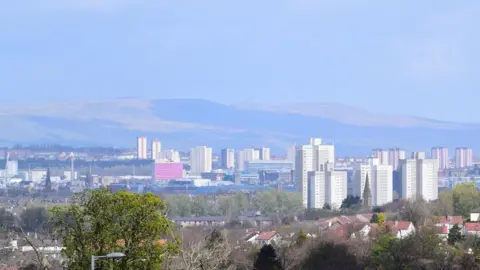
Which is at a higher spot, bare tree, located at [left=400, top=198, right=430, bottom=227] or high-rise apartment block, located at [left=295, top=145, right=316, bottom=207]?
high-rise apartment block, located at [left=295, top=145, right=316, bottom=207]

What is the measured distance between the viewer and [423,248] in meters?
39.6

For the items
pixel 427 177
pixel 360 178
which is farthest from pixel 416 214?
pixel 360 178

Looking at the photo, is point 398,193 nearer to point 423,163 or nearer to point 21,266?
point 423,163

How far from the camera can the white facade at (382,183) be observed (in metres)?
137

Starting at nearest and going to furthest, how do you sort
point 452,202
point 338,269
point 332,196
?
1. point 338,269
2. point 452,202
3. point 332,196

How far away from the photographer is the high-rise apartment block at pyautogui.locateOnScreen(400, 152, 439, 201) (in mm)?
143000

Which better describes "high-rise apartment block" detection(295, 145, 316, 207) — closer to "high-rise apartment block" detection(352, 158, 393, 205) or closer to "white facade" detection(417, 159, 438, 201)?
"high-rise apartment block" detection(352, 158, 393, 205)

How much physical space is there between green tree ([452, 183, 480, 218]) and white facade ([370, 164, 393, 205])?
191ft

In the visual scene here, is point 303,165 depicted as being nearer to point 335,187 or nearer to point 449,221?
point 335,187

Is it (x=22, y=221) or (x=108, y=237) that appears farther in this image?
(x=22, y=221)

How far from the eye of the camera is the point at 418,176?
147000 mm

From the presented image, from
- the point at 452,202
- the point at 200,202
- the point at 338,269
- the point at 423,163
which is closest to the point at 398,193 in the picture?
the point at 423,163

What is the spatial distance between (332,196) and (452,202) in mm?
69253

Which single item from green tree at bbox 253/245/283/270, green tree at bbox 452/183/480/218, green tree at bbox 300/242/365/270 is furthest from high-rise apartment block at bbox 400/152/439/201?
green tree at bbox 253/245/283/270
